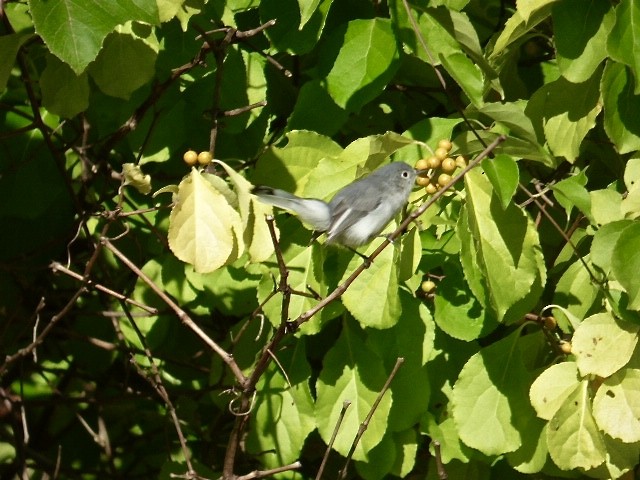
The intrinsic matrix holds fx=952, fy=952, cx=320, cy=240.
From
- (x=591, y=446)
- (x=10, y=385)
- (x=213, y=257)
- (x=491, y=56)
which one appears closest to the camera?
(x=213, y=257)

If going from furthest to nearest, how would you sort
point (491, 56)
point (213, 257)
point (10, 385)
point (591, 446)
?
point (10, 385) → point (491, 56) → point (591, 446) → point (213, 257)

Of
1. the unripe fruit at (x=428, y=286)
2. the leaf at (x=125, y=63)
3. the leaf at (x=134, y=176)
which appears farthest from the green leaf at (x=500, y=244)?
the leaf at (x=125, y=63)

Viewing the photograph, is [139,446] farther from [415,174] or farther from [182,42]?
[415,174]

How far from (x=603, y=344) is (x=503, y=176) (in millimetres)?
461

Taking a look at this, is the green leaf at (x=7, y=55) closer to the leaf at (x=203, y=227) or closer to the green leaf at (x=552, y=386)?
the leaf at (x=203, y=227)

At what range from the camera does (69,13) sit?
1688 millimetres

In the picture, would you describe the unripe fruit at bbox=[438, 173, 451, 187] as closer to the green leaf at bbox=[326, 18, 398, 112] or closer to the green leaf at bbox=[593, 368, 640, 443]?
the green leaf at bbox=[326, 18, 398, 112]

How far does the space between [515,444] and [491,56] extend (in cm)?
82

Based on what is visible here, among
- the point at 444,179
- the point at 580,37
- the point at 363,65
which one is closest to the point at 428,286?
the point at 444,179

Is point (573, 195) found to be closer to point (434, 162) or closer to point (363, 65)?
point (434, 162)

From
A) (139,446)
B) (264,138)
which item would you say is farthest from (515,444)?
(139,446)

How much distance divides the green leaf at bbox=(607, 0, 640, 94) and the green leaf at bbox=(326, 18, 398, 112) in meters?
0.44

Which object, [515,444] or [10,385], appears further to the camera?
[10,385]

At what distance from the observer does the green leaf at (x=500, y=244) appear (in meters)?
1.71
